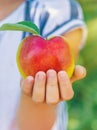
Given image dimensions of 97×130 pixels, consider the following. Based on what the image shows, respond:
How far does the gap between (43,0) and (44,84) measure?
457 millimetres

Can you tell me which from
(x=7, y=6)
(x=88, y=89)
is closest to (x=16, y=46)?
(x=7, y=6)

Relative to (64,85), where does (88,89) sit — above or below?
below

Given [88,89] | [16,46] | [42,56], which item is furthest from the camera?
[88,89]

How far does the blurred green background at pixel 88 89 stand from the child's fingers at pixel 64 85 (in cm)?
66

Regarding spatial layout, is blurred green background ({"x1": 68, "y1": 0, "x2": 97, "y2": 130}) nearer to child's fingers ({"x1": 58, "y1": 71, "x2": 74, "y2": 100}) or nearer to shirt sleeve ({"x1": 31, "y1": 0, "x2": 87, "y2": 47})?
shirt sleeve ({"x1": 31, "y1": 0, "x2": 87, "y2": 47})

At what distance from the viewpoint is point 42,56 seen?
781mm

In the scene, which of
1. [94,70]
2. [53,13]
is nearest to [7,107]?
[53,13]

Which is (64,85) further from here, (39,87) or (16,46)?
(16,46)

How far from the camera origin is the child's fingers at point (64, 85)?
78cm

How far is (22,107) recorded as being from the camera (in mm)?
942

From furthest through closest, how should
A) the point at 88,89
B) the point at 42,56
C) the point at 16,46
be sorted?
the point at 88,89 < the point at 16,46 < the point at 42,56

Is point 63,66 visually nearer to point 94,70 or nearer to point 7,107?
point 7,107

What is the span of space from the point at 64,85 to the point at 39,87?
0.05m

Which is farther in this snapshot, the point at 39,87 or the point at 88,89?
the point at 88,89
